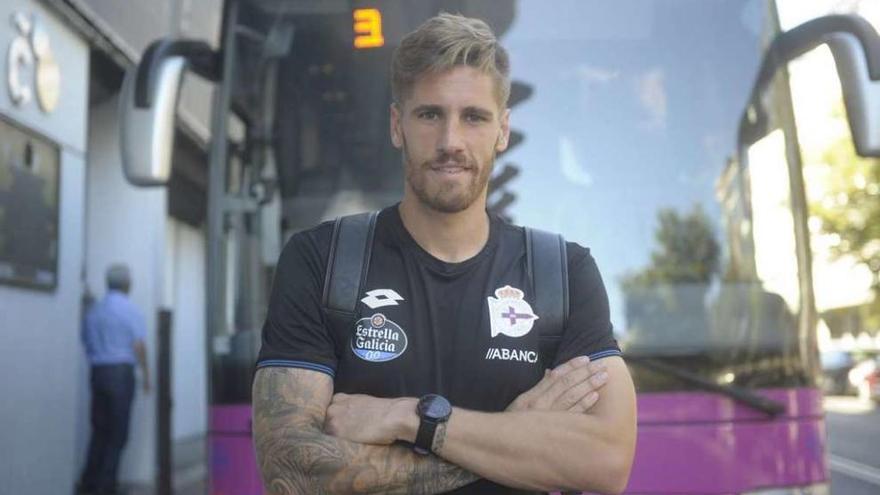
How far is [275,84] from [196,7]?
7.50 metres

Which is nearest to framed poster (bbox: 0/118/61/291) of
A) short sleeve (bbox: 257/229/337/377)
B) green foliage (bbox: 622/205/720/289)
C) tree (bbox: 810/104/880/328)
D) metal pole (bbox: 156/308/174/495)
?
metal pole (bbox: 156/308/174/495)

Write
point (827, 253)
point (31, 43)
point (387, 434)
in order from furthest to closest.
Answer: point (827, 253) → point (31, 43) → point (387, 434)

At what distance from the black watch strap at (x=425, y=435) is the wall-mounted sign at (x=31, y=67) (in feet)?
20.4

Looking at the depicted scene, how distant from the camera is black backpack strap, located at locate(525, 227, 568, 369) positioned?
2.69 meters

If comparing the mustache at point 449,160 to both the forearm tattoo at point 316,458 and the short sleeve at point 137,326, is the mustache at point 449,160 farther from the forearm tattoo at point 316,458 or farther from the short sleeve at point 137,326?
the short sleeve at point 137,326

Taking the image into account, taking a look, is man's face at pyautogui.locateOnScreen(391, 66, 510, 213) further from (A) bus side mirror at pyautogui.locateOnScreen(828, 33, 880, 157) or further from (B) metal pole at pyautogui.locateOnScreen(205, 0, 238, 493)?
(B) metal pole at pyautogui.locateOnScreen(205, 0, 238, 493)

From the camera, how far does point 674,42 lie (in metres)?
5.46

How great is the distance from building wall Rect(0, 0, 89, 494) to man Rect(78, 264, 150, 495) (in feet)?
1.56

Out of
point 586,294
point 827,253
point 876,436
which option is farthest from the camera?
point 827,253

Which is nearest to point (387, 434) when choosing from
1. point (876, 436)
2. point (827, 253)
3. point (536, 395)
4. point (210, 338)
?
point (536, 395)

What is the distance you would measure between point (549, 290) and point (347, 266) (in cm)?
44

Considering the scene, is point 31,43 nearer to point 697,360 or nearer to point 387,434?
point 697,360

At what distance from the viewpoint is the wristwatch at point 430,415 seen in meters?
2.55

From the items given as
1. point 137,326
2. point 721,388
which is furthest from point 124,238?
point 721,388
